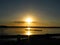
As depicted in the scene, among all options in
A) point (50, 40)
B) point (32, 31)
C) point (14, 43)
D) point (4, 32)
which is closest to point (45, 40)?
point (50, 40)

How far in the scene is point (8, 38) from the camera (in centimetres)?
332

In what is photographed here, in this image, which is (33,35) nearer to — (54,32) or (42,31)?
(42,31)

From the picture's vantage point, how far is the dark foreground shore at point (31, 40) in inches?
128

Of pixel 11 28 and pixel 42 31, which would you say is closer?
pixel 11 28

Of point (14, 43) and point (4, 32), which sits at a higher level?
point (4, 32)

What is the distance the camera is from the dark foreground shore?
3.25 metres

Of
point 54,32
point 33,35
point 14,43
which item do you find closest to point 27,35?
point 33,35

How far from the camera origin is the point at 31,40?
133 inches

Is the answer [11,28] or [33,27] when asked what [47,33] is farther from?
[11,28]

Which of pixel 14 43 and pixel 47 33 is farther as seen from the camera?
pixel 47 33

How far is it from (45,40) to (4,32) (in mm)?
942

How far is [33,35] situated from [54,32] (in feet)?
1.74

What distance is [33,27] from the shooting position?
3.38m

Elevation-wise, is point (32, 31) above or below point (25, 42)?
above
